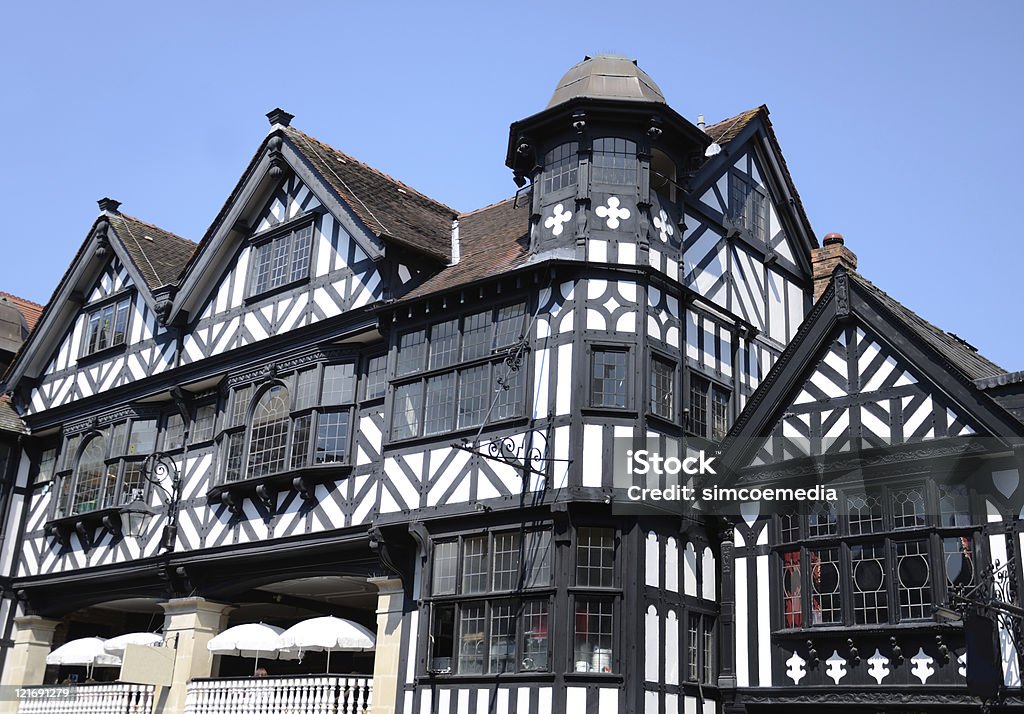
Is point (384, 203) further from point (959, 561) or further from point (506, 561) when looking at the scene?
→ point (959, 561)

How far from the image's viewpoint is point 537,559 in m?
15.0


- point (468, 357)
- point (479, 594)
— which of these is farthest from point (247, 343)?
point (479, 594)

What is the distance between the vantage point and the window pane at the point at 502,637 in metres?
14.8

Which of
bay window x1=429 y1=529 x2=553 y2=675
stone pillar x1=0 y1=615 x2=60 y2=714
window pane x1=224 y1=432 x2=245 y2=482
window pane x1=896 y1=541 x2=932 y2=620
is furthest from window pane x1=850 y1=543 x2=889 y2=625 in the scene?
stone pillar x1=0 y1=615 x2=60 y2=714

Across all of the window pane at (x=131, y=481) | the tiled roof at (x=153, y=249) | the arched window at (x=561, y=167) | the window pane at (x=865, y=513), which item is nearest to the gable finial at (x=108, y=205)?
the tiled roof at (x=153, y=249)

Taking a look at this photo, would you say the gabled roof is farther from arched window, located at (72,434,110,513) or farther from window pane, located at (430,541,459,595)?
arched window, located at (72,434,110,513)

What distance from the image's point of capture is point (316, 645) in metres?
17.2

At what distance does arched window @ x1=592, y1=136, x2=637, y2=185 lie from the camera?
54.2 feet

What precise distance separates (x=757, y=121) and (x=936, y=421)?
711cm

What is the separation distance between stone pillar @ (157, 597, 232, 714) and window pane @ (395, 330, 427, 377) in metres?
5.55

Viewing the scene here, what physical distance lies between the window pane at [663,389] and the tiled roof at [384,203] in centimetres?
460

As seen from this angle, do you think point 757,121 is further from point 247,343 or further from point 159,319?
point 159,319

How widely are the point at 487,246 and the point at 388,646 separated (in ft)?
21.1

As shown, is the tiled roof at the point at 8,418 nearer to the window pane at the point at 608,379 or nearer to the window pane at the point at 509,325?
the window pane at the point at 509,325
